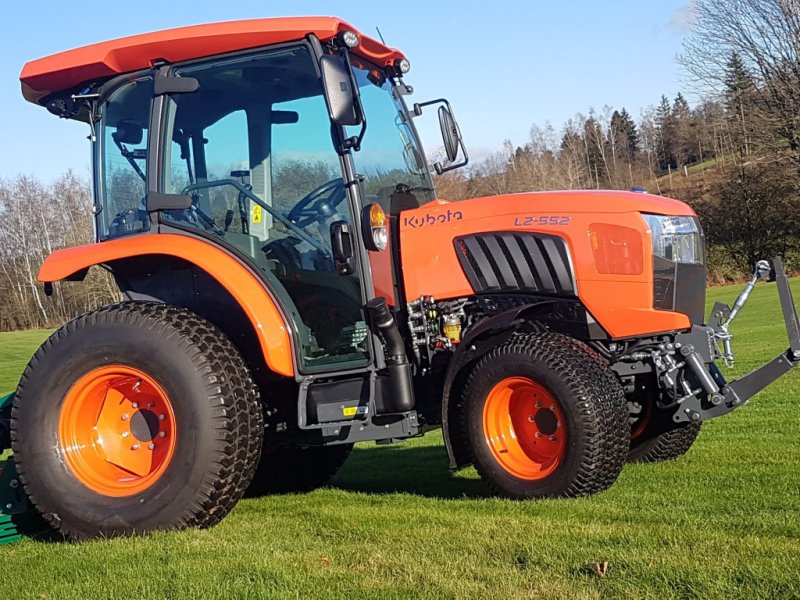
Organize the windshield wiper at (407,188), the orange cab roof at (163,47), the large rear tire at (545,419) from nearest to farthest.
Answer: the large rear tire at (545,419)
the orange cab roof at (163,47)
the windshield wiper at (407,188)

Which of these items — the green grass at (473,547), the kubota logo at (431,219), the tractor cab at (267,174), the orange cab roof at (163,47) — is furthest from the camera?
the kubota logo at (431,219)

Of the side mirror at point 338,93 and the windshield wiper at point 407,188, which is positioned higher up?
the side mirror at point 338,93

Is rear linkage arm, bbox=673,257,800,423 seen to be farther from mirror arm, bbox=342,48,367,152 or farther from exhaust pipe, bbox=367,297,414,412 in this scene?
mirror arm, bbox=342,48,367,152

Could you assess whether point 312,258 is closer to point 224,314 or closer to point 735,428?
point 224,314

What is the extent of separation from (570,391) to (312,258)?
1588 millimetres

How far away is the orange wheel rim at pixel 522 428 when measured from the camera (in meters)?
4.70

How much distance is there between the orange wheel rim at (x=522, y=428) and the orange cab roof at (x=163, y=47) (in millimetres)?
2131

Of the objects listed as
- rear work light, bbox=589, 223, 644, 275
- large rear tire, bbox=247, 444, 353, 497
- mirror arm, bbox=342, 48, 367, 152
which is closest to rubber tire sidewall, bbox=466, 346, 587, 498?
rear work light, bbox=589, 223, 644, 275

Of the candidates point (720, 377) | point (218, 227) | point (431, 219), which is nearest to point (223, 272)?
point (218, 227)

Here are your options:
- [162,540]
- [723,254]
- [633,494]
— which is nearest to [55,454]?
[162,540]

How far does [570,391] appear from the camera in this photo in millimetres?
4473

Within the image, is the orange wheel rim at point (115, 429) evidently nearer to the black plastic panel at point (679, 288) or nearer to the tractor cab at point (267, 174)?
the tractor cab at point (267, 174)

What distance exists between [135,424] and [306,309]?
1.11 metres

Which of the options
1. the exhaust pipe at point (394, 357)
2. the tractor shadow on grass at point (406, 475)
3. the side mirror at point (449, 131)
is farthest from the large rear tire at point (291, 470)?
the side mirror at point (449, 131)
